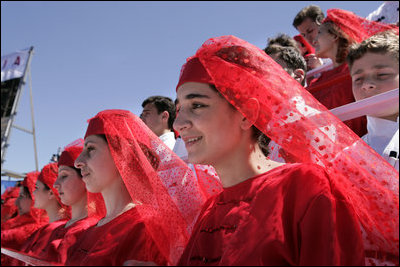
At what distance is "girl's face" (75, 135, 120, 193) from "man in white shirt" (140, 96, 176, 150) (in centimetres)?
186

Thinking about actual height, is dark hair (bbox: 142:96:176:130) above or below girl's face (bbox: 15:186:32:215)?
above

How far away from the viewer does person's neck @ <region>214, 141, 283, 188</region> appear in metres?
1.80

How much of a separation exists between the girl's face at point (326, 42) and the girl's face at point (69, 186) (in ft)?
9.04

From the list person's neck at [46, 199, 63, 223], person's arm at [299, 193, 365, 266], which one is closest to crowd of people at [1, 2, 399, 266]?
person's arm at [299, 193, 365, 266]

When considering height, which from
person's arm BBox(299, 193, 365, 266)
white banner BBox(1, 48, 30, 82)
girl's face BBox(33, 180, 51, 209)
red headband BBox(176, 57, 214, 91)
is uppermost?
white banner BBox(1, 48, 30, 82)

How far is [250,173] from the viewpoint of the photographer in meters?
1.79

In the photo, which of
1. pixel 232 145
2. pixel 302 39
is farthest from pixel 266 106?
pixel 302 39

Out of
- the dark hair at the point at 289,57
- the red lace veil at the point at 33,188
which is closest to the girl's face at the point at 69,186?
the dark hair at the point at 289,57

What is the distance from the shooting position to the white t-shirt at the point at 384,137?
81.7 inches

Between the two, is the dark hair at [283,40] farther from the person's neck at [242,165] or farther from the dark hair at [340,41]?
the person's neck at [242,165]

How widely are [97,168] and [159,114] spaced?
2181 millimetres

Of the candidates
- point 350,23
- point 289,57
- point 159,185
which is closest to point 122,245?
point 159,185

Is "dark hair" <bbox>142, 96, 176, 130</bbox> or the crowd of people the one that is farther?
"dark hair" <bbox>142, 96, 176, 130</bbox>

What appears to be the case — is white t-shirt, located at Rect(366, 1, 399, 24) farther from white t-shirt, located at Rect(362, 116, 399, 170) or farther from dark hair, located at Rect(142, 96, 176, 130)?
white t-shirt, located at Rect(362, 116, 399, 170)
